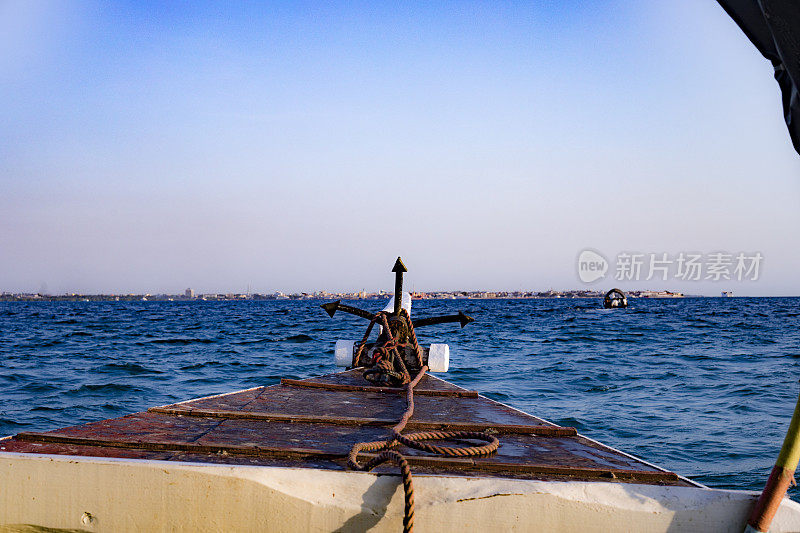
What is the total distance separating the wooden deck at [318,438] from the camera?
2582mm

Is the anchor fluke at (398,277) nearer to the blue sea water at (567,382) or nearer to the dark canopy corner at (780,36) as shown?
the blue sea water at (567,382)

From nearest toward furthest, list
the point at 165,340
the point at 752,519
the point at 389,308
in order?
the point at 752,519
the point at 389,308
the point at 165,340

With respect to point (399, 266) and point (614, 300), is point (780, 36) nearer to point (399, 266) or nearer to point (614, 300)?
point (399, 266)

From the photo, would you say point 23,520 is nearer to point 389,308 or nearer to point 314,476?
point 314,476

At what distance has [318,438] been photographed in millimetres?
3191

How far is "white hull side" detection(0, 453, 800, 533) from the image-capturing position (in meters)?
2.12

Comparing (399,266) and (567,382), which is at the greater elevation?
(399,266)

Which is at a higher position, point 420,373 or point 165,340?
point 420,373

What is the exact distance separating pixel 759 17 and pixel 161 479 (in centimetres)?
273

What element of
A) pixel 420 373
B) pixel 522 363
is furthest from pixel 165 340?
pixel 420 373

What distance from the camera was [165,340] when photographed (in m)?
24.8

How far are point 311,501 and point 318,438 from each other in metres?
1.03

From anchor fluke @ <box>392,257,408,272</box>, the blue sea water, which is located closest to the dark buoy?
the blue sea water

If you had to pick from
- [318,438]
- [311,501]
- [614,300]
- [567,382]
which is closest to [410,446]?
A: [311,501]
